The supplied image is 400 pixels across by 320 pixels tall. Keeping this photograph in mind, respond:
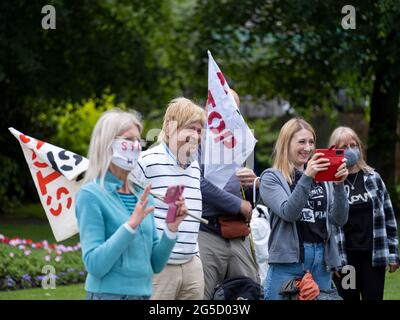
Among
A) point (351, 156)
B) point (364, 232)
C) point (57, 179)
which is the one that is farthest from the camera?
point (364, 232)

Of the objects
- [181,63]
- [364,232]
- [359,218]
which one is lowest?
[364,232]

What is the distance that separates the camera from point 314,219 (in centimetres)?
634

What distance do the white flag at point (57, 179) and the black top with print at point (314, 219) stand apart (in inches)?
58.4

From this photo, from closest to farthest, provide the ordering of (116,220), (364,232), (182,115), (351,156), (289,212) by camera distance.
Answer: (116,220), (182,115), (289,212), (351,156), (364,232)

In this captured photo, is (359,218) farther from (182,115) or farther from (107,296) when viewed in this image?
(107,296)

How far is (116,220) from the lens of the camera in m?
4.58

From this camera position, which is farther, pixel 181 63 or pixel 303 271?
pixel 181 63

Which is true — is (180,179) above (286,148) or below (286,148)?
below

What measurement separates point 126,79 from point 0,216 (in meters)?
4.06

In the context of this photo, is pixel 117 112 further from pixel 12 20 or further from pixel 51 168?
pixel 12 20

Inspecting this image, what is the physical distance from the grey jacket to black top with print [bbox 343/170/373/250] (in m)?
1.11

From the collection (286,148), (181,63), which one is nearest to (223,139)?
(286,148)

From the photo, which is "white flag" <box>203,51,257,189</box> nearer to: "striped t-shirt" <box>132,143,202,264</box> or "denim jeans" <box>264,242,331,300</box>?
"striped t-shirt" <box>132,143,202,264</box>

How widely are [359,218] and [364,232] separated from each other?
0.12m
